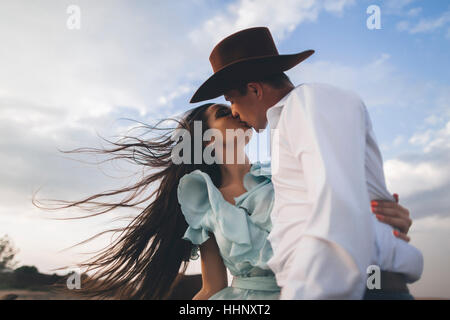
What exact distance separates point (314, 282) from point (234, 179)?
1919 millimetres

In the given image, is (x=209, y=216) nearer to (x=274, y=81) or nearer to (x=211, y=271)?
(x=211, y=271)

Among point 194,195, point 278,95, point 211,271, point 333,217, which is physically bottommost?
point 211,271

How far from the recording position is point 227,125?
332 cm

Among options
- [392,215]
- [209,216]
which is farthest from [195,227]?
[392,215]

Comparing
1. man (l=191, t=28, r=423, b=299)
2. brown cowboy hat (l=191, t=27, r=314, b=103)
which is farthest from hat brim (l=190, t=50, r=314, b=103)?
man (l=191, t=28, r=423, b=299)

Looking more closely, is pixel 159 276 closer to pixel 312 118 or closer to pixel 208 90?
pixel 208 90

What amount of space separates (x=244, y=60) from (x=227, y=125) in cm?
101

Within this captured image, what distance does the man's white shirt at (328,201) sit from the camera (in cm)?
141

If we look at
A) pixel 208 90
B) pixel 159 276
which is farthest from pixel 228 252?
pixel 208 90

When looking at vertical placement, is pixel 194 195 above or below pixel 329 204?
above

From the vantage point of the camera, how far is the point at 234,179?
329 cm

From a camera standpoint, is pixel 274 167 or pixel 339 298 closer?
pixel 339 298

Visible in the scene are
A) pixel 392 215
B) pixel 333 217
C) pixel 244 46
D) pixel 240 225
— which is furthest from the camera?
pixel 240 225

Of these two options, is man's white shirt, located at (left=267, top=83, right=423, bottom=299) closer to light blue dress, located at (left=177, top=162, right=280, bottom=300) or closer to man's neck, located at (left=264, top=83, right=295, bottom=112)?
man's neck, located at (left=264, top=83, right=295, bottom=112)
